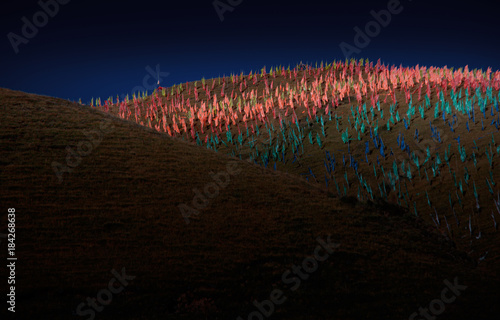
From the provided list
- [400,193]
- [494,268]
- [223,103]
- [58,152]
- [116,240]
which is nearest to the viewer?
[116,240]

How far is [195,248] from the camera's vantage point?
481cm

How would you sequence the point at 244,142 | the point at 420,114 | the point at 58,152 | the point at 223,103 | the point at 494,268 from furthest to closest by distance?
the point at 223,103, the point at 244,142, the point at 420,114, the point at 58,152, the point at 494,268

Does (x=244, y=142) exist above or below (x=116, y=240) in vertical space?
above

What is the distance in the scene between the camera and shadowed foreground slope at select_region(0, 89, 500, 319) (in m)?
3.98

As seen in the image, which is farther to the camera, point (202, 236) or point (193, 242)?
point (202, 236)

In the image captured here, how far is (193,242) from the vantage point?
493 centimetres

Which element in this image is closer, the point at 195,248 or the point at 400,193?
the point at 195,248

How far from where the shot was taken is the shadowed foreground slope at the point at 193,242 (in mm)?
3979

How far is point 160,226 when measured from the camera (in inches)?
204

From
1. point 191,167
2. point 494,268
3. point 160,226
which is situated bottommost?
point 494,268

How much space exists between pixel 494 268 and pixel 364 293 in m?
2.13

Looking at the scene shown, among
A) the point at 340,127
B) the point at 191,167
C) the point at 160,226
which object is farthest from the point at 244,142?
the point at 160,226

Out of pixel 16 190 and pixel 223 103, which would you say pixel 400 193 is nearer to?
pixel 16 190

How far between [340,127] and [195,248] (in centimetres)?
753
